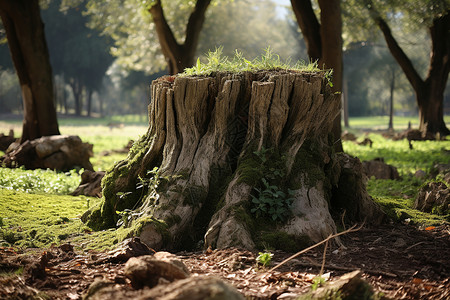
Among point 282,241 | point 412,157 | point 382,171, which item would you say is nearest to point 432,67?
point 412,157

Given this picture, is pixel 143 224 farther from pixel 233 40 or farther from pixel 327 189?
pixel 233 40

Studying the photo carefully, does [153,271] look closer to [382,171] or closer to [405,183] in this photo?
[405,183]

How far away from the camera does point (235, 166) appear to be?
5.76 m

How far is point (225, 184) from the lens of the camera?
538cm

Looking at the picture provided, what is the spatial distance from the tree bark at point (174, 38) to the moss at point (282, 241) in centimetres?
1210

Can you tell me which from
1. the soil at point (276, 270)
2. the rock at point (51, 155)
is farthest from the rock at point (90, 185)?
the soil at point (276, 270)

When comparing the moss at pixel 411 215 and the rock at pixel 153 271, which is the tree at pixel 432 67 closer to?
the moss at pixel 411 215

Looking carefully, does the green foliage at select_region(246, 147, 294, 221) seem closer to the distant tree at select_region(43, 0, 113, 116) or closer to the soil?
the soil

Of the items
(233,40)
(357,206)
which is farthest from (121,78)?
(357,206)

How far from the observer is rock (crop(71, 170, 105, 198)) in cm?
893

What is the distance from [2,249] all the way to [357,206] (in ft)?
14.1

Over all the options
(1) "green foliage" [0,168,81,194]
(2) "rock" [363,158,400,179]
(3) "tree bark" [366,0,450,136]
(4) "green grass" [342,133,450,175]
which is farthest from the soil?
(3) "tree bark" [366,0,450,136]

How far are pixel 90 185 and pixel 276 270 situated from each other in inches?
239

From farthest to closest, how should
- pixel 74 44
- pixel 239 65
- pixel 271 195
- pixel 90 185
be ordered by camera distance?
pixel 74 44 → pixel 90 185 → pixel 239 65 → pixel 271 195
